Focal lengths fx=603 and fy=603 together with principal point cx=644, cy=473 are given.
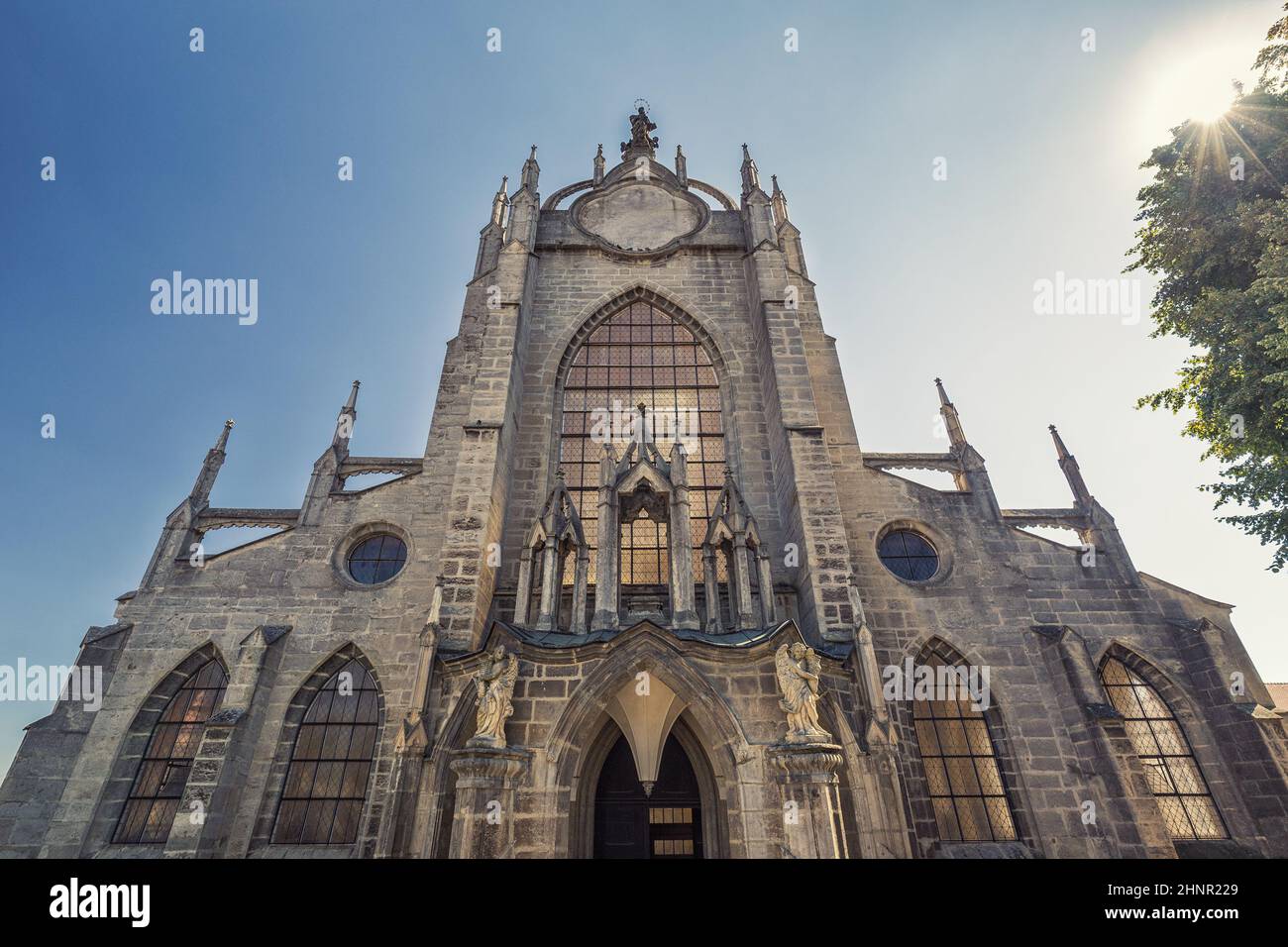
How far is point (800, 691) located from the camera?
7.59 meters

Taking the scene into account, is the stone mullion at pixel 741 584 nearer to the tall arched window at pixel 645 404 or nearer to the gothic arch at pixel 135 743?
the tall arched window at pixel 645 404

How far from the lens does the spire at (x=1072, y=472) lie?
1324cm

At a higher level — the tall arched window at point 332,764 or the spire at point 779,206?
the spire at point 779,206

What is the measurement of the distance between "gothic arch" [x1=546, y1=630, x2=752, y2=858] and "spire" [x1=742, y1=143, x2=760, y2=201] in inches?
536

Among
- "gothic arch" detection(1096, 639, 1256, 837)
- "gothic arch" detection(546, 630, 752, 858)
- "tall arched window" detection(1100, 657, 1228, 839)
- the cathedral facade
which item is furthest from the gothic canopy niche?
"tall arched window" detection(1100, 657, 1228, 839)

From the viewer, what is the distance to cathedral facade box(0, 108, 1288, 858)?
26.3 feet

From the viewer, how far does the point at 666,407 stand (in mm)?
14383

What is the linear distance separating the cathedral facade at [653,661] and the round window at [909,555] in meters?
0.06

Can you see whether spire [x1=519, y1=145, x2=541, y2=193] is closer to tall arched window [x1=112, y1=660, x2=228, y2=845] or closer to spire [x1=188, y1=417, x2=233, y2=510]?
spire [x1=188, y1=417, x2=233, y2=510]

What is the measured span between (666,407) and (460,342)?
18.3ft

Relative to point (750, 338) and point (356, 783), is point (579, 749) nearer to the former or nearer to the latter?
point (356, 783)

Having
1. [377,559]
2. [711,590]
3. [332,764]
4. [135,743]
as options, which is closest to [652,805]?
[711,590]

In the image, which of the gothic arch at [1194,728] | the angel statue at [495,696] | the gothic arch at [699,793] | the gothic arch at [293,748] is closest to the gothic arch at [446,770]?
the angel statue at [495,696]
